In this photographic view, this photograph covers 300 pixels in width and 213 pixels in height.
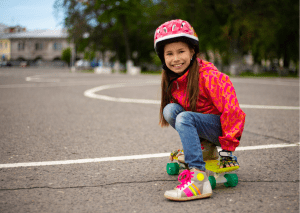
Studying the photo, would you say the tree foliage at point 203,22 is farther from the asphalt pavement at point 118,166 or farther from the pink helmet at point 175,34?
the pink helmet at point 175,34

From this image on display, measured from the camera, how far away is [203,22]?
34031 mm

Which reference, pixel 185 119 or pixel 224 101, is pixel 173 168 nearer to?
pixel 185 119

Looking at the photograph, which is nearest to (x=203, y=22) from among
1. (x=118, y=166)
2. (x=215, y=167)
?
(x=118, y=166)

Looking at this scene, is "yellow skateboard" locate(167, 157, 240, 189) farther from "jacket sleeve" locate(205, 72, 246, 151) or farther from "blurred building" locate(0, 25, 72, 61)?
"blurred building" locate(0, 25, 72, 61)

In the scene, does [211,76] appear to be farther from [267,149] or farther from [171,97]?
[267,149]

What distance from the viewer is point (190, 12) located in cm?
3219

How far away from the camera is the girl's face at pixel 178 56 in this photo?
8.55ft

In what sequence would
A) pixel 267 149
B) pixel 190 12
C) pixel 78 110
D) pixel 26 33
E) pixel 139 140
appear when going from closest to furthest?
pixel 267 149 → pixel 139 140 → pixel 78 110 → pixel 190 12 → pixel 26 33

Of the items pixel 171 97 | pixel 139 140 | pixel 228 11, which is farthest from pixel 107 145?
pixel 228 11

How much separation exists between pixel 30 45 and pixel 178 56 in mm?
95556

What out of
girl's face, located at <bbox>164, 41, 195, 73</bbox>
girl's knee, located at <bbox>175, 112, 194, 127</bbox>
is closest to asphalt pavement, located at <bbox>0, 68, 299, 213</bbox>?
girl's knee, located at <bbox>175, 112, 194, 127</bbox>

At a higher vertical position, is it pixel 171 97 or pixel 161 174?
pixel 171 97

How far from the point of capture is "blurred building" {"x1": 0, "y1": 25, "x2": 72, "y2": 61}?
88.9 m

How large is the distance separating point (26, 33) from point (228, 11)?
2945 inches
